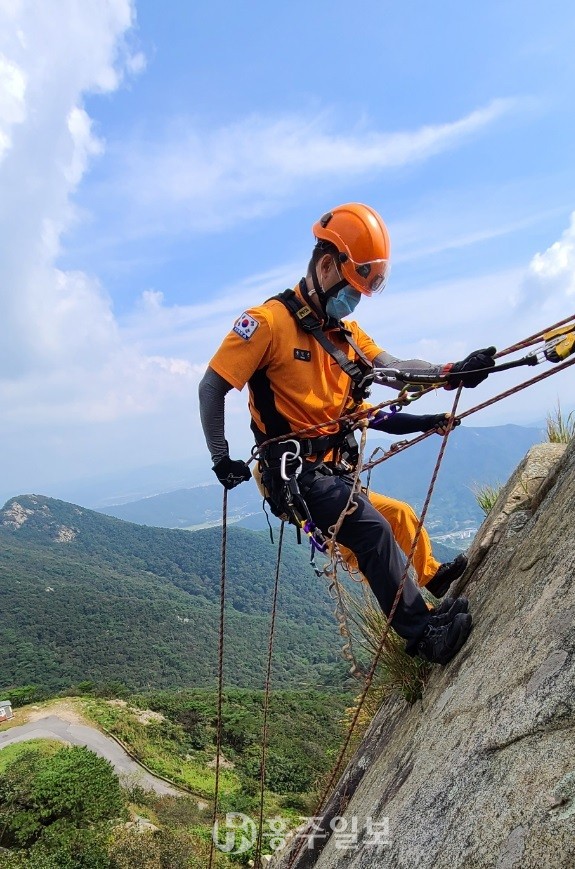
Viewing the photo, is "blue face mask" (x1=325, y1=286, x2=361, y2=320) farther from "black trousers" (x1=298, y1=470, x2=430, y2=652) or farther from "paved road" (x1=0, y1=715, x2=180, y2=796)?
"paved road" (x1=0, y1=715, x2=180, y2=796)

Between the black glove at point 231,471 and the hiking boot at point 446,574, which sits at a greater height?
the black glove at point 231,471

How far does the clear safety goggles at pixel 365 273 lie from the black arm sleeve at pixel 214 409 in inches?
47.4

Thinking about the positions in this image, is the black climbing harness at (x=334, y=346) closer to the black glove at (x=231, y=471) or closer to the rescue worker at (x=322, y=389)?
the rescue worker at (x=322, y=389)

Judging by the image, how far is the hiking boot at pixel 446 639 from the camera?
3354 mm

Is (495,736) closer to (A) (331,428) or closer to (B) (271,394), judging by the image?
(A) (331,428)

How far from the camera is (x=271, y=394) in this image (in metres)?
4.07

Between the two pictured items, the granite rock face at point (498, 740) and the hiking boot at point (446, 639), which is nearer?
the granite rock face at point (498, 740)

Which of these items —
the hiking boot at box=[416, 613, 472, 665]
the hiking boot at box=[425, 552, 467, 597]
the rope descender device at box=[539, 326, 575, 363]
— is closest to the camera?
the rope descender device at box=[539, 326, 575, 363]

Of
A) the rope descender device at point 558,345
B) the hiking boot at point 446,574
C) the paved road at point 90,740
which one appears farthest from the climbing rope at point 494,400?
the paved road at point 90,740

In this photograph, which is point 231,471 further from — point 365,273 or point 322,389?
point 365,273

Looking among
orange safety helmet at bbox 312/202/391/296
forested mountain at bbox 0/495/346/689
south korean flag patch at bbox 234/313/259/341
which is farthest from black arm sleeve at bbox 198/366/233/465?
forested mountain at bbox 0/495/346/689

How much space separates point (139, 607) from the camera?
108 m

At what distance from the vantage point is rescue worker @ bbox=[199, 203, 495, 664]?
3.61 m

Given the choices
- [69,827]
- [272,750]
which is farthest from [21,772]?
[272,750]
